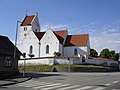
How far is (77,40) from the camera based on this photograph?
78062 millimetres

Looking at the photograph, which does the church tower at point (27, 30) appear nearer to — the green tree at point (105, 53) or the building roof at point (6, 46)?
the green tree at point (105, 53)

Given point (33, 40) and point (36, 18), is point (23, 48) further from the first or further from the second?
point (36, 18)

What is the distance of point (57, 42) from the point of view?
241 feet

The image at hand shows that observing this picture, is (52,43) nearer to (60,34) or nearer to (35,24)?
(60,34)

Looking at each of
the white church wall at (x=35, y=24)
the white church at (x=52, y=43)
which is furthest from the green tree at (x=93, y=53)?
the white church wall at (x=35, y=24)

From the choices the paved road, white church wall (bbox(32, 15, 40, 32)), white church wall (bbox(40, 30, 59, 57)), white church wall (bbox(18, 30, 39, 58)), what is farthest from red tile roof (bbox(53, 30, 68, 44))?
the paved road

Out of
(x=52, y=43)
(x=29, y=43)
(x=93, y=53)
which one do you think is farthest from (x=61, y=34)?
(x=93, y=53)

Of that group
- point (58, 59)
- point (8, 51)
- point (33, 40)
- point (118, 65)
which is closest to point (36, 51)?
point (33, 40)

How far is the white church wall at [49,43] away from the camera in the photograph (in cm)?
7350

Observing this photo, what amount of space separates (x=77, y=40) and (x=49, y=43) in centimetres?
935

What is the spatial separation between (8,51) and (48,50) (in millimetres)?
42789

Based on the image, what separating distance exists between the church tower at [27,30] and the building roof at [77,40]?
37.7ft

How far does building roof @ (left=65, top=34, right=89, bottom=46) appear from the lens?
251ft

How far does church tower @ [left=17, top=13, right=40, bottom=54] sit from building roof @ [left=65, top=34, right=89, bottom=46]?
11.5 metres
